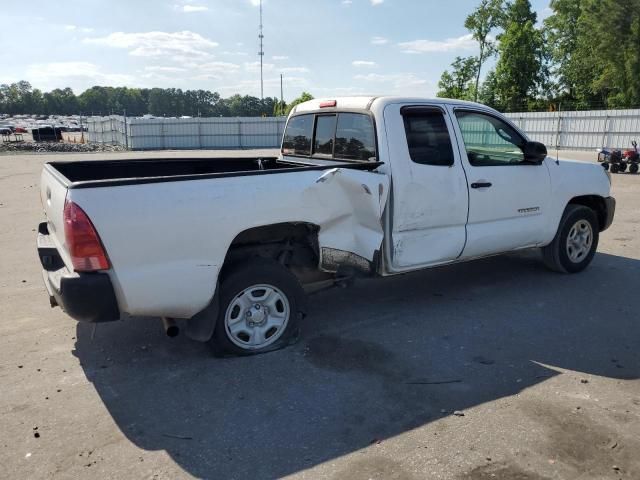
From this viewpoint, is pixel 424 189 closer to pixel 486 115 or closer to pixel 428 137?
pixel 428 137

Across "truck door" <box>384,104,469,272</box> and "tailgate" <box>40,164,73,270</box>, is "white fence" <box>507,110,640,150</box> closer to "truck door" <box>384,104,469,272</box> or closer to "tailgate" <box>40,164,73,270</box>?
"truck door" <box>384,104,469,272</box>

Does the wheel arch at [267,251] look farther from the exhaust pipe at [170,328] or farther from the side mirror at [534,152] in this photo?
the side mirror at [534,152]

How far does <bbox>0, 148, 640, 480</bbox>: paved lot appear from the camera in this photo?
3.00 meters

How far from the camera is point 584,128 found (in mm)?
27625

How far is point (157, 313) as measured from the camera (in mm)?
3799

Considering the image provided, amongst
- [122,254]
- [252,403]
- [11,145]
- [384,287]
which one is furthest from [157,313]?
[11,145]

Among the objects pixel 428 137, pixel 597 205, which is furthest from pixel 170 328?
pixel 597 205

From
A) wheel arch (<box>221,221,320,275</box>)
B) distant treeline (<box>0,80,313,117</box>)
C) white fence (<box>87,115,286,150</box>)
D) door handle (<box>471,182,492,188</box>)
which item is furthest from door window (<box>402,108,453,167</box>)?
distant treeline (<box>0,80,313,117</box>)

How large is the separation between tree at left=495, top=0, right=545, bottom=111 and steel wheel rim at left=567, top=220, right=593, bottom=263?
46.4 metres

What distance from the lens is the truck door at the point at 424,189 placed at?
189 inches

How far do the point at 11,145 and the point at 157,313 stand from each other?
38134 millimetres

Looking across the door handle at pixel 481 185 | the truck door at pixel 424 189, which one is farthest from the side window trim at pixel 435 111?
the door handle at pixel 481 185

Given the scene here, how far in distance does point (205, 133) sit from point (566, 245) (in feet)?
115

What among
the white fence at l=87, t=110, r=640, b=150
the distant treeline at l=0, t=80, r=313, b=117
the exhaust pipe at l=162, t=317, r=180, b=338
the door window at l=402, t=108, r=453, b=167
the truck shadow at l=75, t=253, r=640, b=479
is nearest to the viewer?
the truck shadow at l=75, t=253, r=640, b=479
